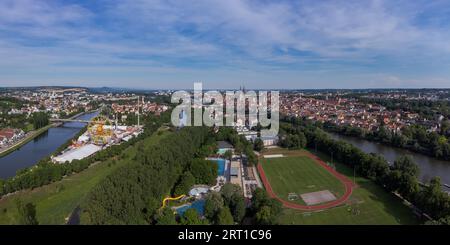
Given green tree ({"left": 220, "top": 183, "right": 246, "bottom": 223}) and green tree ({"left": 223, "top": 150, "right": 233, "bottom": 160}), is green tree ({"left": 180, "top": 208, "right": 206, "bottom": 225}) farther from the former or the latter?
green tree ({"left": 223, "top": 150, "right": 233, "bottom": 160})

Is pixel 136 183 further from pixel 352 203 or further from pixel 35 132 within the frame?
pixel 35 132

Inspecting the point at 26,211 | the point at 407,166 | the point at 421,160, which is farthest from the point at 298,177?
the point at 26,211

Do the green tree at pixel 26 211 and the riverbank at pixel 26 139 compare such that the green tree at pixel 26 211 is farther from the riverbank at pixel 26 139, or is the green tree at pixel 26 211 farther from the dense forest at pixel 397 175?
the dense forest at pixel 397 175

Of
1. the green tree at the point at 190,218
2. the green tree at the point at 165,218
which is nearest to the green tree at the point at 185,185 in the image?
the green tree at the point at 165,218

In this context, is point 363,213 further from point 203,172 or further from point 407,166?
point 203,172

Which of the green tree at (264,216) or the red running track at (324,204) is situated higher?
the green tree at (264,216)
